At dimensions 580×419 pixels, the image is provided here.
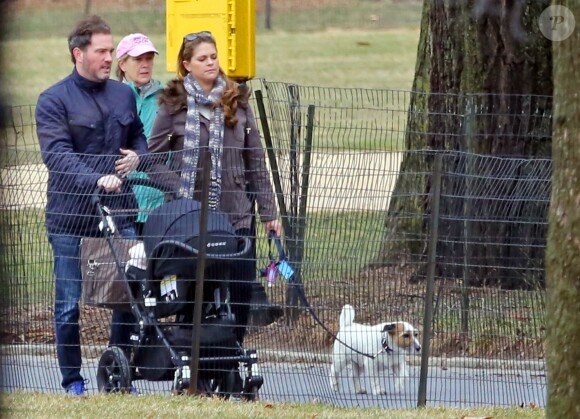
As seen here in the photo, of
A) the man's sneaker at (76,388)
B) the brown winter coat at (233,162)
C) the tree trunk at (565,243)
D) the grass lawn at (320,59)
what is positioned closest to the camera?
the tree trunk at (565,243)

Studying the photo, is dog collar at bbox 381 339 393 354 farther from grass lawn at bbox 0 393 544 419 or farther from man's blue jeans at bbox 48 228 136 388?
man's blue jeans at bbox 48 228 136 388

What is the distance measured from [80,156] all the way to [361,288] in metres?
1.73

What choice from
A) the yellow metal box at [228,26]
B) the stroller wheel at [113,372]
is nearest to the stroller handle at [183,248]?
the stroller wheel at [113,372]

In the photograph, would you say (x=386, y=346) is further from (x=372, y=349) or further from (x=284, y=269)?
(x=284, y=269)

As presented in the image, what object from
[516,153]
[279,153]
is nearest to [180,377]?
[279,153]

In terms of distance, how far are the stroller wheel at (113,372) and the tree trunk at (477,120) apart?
1624 mm

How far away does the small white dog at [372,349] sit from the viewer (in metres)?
7.75

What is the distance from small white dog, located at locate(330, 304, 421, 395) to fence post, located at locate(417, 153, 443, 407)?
0.19 metres

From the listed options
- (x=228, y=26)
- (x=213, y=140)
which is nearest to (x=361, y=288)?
(x=213, y=140)

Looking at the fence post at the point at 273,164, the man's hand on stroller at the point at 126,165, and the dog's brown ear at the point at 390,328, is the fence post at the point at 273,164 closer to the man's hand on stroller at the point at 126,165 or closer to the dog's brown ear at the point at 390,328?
the dog's brown ear at the point at 390,328

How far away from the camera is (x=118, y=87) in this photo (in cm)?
777

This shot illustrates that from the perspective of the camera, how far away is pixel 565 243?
484 cm

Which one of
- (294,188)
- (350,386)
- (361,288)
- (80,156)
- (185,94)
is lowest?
(350,386)

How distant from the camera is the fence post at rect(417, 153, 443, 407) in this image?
24.2ft
